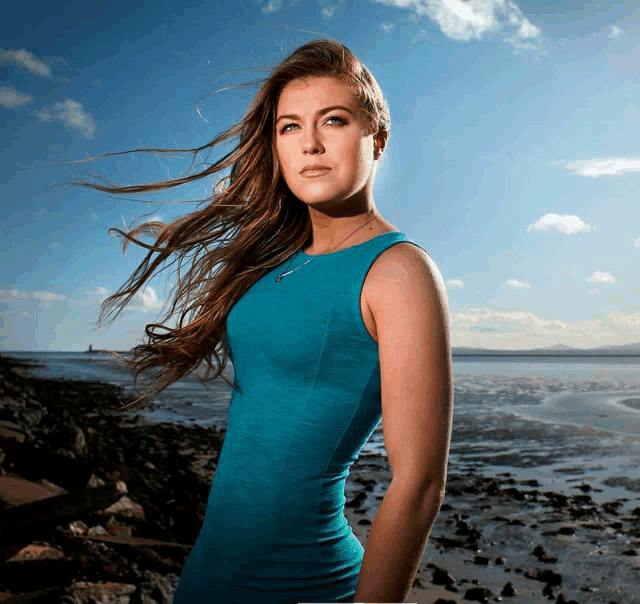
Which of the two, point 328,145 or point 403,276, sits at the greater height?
point 328,145

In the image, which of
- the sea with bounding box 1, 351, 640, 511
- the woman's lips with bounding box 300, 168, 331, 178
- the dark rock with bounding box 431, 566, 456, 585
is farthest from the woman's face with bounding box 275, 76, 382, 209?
the dark rock with bounding box 431, 566, 456, 585

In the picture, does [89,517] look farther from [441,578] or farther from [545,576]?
[545,576]

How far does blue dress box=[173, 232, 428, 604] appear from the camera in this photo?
5.14 ft

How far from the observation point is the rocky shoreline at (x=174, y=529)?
174 inches

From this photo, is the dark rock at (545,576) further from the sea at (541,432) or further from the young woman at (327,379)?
the young woman at (327,379)

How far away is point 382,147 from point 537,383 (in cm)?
2933

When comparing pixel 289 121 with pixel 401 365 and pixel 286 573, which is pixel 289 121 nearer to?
pixel 401 365

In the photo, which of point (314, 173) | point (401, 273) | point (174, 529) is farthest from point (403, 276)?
point (174, 529)

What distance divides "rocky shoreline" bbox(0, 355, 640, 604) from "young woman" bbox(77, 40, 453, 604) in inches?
111

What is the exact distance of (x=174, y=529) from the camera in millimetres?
6648

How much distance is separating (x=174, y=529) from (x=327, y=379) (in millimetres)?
5668

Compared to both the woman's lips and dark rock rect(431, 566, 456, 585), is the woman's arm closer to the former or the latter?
the woman's lips

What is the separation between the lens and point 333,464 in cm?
161

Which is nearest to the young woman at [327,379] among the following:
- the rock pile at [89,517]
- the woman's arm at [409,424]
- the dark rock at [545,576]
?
the woman's arm at [409,424]
